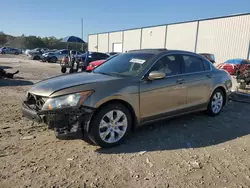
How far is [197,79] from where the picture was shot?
16.0ft

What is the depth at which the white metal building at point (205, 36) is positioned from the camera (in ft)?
76.4

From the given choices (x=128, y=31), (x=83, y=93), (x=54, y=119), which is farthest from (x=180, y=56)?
(x=128, y=31)

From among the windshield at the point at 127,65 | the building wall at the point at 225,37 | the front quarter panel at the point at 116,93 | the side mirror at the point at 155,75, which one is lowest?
the front quarter panel at the point at 116,93


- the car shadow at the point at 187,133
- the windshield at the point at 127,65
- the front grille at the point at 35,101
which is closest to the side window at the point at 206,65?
the car shadow at the point at 187,133

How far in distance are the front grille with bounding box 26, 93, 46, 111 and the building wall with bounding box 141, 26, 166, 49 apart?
103 ft

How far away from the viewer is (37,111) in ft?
11.1

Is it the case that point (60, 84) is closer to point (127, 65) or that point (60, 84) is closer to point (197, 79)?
point (127, 65)

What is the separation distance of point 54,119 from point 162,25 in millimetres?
32365

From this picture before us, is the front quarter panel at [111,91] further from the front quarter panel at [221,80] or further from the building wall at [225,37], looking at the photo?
the building wall at [225,37]

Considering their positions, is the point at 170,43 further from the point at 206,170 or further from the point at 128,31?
the point at 206,170

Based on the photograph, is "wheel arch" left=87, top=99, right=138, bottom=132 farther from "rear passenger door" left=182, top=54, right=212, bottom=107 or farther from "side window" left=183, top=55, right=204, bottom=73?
"side window" left=183, top=55, right=204, bottom=73

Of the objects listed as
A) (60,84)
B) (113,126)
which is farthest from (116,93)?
(60,84)

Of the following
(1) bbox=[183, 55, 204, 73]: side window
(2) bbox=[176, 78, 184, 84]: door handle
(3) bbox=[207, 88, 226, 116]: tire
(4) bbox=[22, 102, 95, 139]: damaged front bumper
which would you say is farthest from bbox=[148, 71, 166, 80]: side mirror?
(3) bbox=[207, 88, 226, 116]: tire

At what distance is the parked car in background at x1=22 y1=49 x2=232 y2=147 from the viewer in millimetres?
3301
